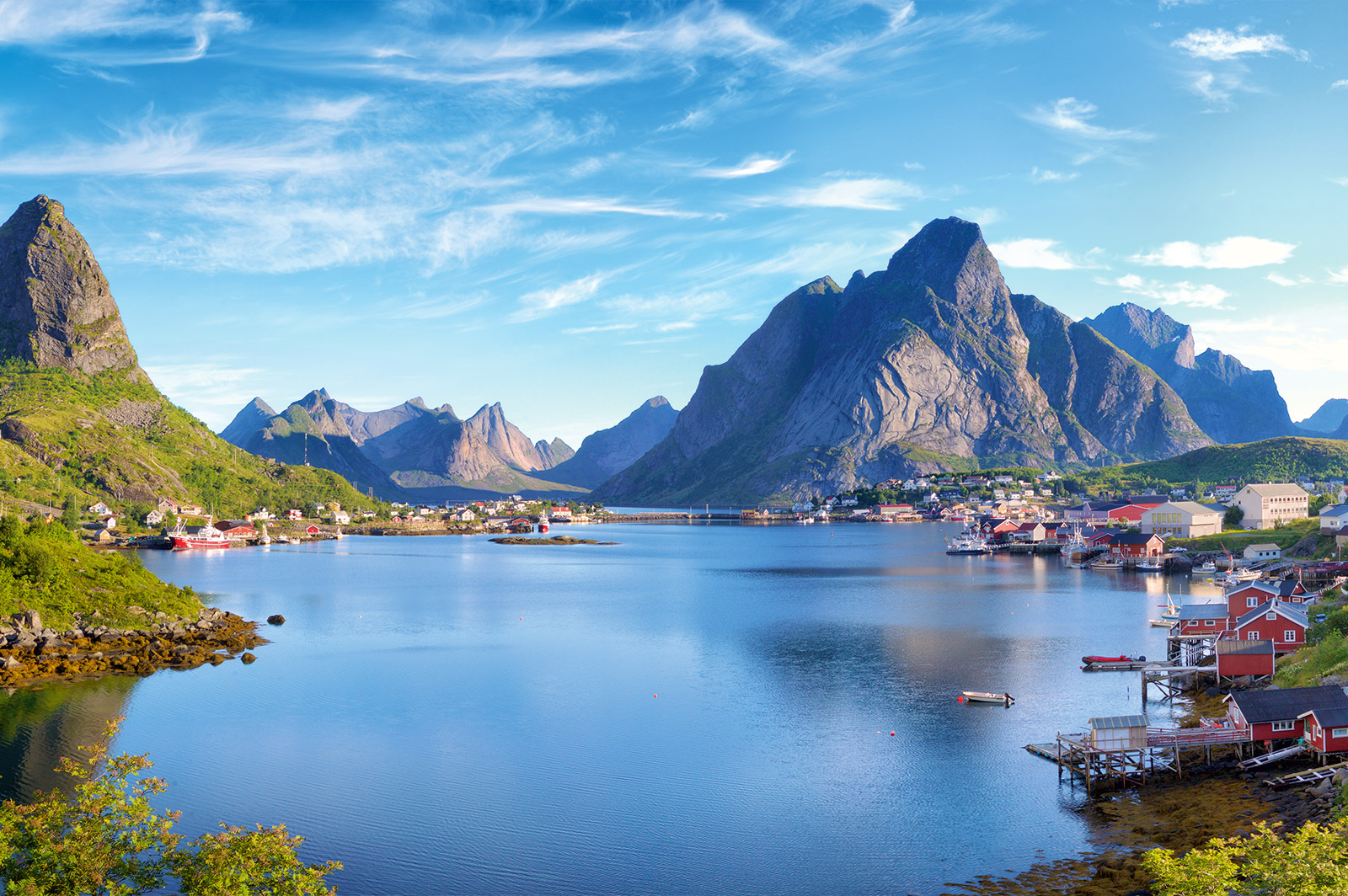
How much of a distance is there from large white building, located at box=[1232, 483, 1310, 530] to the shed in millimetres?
105095

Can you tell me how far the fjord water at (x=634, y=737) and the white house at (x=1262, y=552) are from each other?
21.0 meters

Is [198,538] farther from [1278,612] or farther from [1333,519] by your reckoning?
[1333,519]

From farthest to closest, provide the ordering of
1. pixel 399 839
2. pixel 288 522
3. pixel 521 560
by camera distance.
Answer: pixel 288 522 → pixel 521 560 → pixel 399 839

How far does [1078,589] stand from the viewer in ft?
278

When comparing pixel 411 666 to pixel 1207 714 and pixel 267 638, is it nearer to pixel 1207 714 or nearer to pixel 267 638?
pixel 267 638

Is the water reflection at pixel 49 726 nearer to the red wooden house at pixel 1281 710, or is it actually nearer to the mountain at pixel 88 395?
the red wooden house at pixel 1281 710

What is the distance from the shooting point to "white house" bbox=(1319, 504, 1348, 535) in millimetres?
82319

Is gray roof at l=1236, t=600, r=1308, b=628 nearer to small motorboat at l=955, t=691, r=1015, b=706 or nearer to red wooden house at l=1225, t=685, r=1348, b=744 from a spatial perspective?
small motorboat at l=955, t=691, r=1015, b=706

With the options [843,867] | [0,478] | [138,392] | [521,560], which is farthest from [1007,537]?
[138,392]

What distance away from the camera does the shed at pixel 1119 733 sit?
2964cm

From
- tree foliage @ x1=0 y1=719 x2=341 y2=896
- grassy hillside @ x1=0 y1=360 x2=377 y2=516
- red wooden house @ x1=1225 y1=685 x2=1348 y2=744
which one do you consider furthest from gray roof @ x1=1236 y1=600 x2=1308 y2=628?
grassy hillside @ x1=0 y1=360 x2=377 y2=516

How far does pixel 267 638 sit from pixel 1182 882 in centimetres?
5417

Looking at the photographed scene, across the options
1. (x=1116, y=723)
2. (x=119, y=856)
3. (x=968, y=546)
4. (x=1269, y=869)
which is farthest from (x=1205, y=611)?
(x=968, y=546)

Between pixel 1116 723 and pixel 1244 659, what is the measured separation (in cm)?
1662
